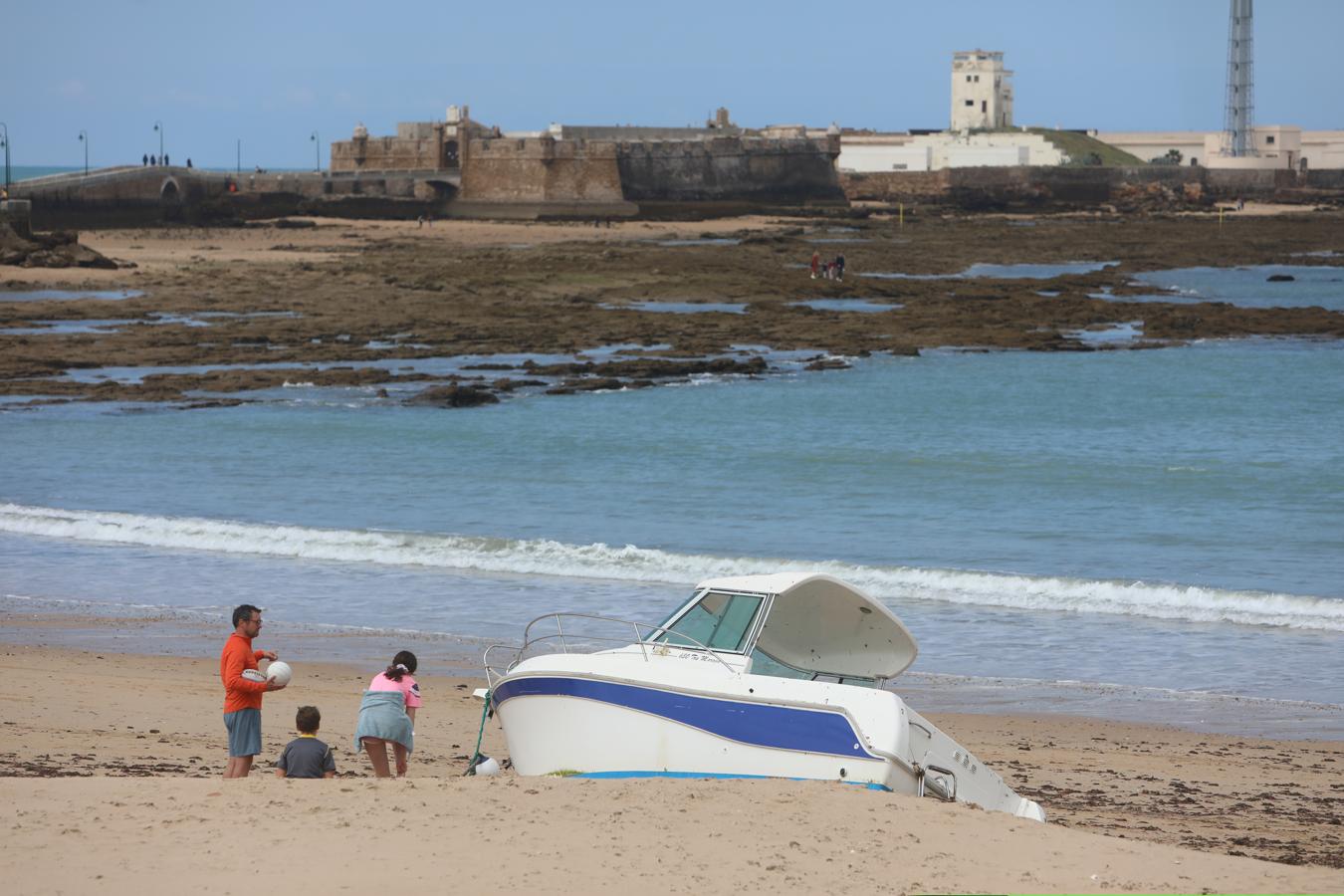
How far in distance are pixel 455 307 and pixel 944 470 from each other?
1889 cm

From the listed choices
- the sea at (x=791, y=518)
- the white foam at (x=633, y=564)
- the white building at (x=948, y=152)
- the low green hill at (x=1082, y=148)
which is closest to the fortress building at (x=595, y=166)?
the white building at (x=948, y=152)

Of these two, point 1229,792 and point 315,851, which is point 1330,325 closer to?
point 1229,792

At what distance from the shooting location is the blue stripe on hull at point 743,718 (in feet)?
22.9

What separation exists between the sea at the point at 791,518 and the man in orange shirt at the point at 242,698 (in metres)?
4.92

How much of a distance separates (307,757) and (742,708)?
1.98 metres

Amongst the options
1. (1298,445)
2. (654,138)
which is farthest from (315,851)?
(654,138)

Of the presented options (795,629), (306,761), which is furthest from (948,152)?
(306,761)

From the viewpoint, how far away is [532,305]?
39281 millimetres

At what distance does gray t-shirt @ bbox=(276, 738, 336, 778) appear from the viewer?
7.31m

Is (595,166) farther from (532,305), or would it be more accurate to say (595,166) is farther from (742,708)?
(742,708)

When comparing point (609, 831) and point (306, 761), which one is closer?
point (609, 831)

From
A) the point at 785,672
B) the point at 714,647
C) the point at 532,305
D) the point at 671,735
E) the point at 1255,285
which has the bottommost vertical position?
the point at 671,735

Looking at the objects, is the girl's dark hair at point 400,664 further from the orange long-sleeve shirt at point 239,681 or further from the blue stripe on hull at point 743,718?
the blue stripe on hull at point 743,718

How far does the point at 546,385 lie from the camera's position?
94.0ft
